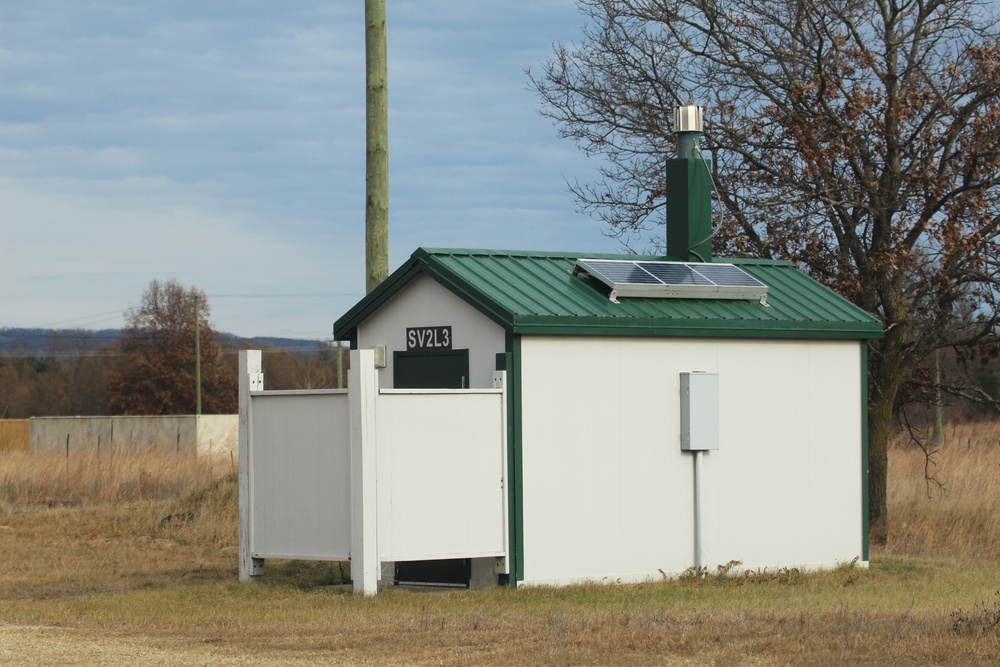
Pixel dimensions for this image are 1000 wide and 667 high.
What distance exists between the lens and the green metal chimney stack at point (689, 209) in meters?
15.0

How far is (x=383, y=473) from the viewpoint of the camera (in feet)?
38.2

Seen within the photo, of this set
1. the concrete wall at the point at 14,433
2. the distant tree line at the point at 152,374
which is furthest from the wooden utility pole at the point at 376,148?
the distant tree line at the point at 152,374

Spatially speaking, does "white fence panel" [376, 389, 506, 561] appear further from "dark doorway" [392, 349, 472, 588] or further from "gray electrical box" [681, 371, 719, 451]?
"gray electrical box" [681, 371, 719, 451]

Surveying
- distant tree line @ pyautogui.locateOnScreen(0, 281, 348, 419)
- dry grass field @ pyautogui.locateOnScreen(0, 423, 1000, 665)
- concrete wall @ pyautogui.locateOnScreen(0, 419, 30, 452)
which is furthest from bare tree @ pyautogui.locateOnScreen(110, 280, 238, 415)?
dry grass field @ pyautogui.locateOnScreen(0, 423, 1000, 665)

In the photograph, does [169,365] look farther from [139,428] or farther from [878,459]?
[878,459]

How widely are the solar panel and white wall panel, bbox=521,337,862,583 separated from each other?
53cm

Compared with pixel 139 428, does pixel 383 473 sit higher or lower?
higher

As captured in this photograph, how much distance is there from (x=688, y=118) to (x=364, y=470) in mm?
6195

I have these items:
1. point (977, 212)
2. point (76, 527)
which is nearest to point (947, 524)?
point (977, 212)

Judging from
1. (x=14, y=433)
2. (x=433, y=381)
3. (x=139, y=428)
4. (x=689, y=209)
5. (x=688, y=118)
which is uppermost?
(x=688, y=118)

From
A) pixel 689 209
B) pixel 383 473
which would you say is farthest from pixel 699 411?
pixel 383 473

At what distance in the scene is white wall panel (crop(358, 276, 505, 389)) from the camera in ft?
40.8

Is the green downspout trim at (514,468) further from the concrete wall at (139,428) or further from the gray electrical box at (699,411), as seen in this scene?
the concrete wall at (139,428)

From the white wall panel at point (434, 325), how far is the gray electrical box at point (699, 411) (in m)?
1.93
